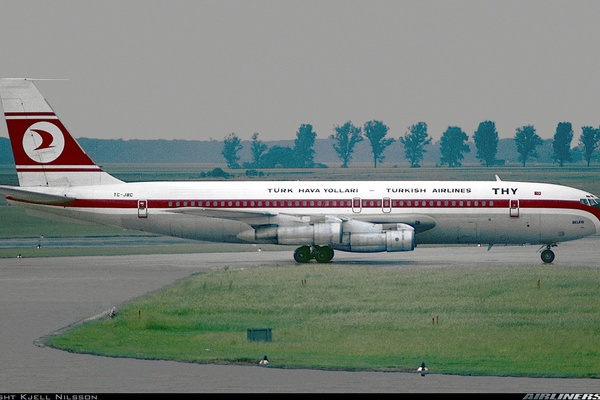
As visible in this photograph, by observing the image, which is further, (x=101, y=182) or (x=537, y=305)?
(x=101, y=182)

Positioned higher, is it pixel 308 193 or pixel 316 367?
pixel 308 193

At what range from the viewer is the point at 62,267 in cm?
5034

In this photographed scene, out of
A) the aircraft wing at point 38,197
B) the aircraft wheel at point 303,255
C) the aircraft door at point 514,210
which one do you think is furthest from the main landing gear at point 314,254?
the aircraft wing at point 38,197

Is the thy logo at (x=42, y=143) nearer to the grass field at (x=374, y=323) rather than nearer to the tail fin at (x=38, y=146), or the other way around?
the tail fin at (x=38, y=146)

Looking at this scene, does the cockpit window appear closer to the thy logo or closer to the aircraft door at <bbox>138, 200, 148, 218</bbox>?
the aircraft door at <bbox>138, 200, 148, 218</bbox>

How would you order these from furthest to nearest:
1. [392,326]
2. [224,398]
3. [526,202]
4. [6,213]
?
[6,213], [526,202], [392,326], [224,398]

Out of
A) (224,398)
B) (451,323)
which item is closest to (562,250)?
(451,323)

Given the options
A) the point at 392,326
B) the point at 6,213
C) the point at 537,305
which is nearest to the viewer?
the point at 392,326

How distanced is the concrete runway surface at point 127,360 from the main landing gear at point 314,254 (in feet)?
2.13

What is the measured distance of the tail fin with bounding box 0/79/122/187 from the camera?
52812 millimetres

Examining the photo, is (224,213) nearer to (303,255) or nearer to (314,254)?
(303,255)

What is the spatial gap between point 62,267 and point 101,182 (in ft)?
16.9

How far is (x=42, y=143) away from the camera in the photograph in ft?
174

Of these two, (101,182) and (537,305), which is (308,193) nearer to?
(101,182)
